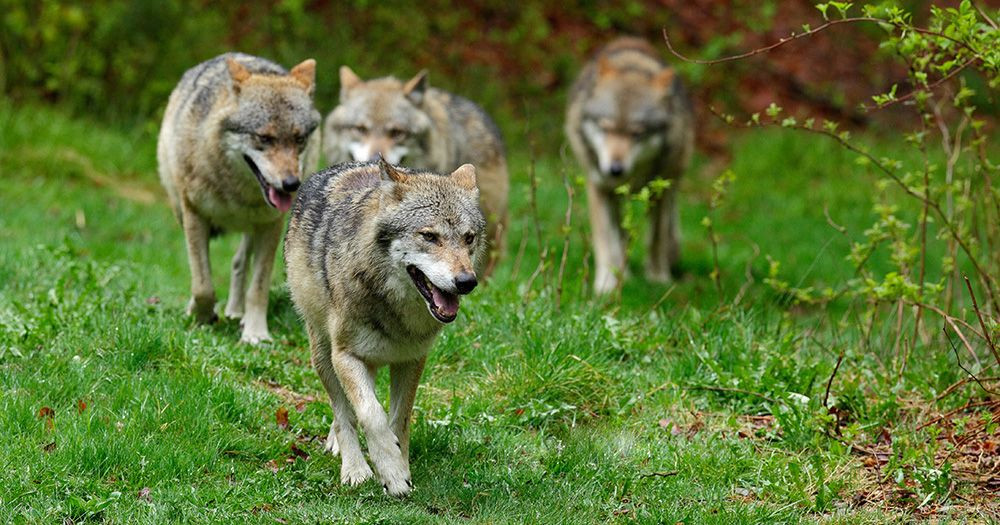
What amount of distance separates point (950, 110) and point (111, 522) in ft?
54.0

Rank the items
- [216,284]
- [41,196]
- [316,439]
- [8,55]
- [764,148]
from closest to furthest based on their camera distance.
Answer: [316,439] → [216,284] → [41,196] → [8,55] → [764,148]

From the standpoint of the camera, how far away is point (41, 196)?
11.4 m

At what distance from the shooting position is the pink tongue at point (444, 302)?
5.00m

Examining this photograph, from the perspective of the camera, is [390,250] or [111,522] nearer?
[111,522]

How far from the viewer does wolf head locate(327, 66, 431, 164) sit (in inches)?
406

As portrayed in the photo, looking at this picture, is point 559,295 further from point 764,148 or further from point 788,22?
point 788,22

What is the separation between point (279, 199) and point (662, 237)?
556cm

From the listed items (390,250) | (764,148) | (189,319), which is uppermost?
(390,250)

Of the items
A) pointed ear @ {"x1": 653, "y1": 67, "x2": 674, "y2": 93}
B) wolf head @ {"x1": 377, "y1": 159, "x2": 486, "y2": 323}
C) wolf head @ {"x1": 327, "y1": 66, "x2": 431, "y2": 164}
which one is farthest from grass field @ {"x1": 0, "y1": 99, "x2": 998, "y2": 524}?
pointed ear @ {"x1": 653, "y1": 67, "x2": 674, "y2": 93}

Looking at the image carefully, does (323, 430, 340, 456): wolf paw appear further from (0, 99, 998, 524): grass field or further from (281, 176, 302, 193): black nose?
(281, 176, 302, 193): black nose

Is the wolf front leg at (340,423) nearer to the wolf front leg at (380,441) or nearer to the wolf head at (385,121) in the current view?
the wolf front leg at (380,441)

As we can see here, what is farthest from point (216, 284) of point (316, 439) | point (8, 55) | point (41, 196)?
point (8, 55)

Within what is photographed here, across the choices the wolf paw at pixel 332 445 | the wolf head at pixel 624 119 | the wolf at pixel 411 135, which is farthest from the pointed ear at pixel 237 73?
the wolf head at pixel 624 119

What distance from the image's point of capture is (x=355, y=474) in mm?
5422
